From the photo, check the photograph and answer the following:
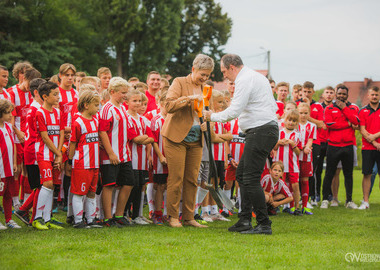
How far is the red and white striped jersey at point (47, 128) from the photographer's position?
6039mm

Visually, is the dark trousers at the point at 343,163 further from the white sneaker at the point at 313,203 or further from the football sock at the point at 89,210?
the football sock at the point at 89,210

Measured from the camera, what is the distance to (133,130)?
6684 mm

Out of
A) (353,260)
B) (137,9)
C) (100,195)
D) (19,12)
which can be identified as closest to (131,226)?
(100,195)

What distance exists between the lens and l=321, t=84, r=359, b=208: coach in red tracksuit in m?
9.82

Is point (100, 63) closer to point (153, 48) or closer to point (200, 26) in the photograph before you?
point (153, 48)

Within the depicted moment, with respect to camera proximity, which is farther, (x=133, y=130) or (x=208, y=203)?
(x=208, y=203)

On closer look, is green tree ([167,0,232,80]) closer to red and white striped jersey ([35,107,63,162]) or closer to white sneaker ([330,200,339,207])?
white sneaker ([330,200,339,207])

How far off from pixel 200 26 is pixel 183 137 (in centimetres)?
4070

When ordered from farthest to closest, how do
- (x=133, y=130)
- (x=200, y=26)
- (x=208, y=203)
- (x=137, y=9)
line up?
(x=200, y=26) < (x=137, y=9) < (x=208, y=203) < (x=133, y=130)

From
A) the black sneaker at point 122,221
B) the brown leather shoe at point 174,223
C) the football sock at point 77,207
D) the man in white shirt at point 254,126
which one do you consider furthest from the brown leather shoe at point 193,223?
the football sock at point 77,207

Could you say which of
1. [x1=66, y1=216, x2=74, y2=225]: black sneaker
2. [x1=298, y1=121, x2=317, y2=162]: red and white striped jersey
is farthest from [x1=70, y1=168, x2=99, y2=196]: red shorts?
[x1=298, y1=121, x2=317, y2=162]: red and white striped jersey

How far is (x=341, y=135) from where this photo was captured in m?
9.86

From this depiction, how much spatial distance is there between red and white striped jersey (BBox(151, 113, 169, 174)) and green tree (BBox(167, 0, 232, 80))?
37610mm

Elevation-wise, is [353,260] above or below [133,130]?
below
